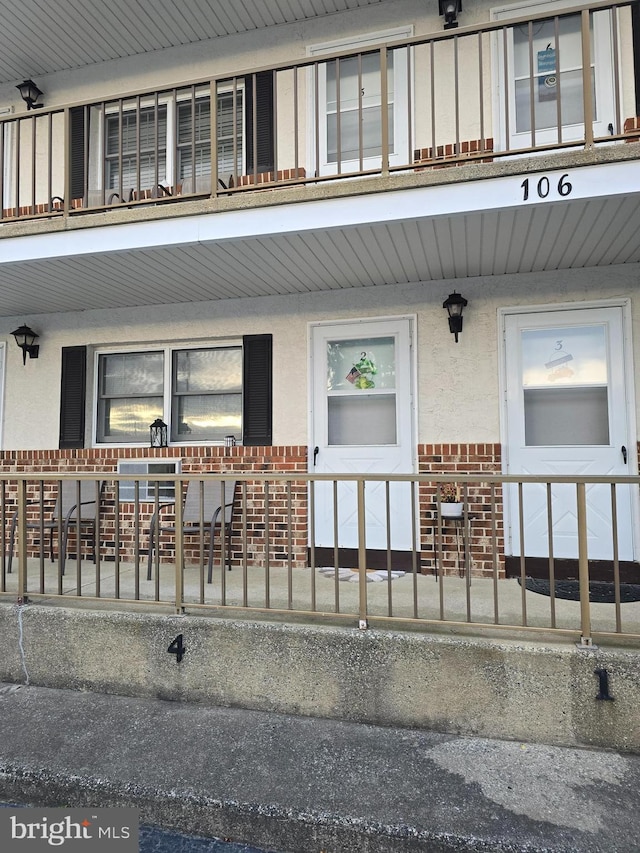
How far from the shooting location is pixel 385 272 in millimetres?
4656

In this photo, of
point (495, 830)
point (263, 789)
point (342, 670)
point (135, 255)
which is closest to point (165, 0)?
point (135, 255)

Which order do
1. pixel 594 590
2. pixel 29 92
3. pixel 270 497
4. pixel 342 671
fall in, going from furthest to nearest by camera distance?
pixel 29 92, pixel 270 497, pixel 594 590, pixel 342 671

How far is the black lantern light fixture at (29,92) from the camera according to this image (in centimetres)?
585

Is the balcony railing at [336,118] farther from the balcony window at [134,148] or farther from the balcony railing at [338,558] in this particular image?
the balcony railing at [338,558]

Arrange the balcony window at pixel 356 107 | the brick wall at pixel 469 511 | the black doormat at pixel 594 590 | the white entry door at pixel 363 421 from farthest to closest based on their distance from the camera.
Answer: the balcony window at pixel 356 107, the white entry door at pixel 363 421, the brick wall at pixel 469 511, the black doormat at pixel 594 590

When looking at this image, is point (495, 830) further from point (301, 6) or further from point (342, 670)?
point (301, 6)

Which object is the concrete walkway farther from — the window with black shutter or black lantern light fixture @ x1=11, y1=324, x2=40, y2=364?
black lantern light fixture @ x1=11, y1=324, x2=40, y2=364

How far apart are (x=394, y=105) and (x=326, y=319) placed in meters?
2.09

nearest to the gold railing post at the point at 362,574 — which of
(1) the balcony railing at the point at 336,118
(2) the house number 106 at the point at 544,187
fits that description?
(2) the house number 106 at the point at 544,187

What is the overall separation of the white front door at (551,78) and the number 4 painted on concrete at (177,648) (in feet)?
15.4

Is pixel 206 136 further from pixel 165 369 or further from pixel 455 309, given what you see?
pixel 455 309

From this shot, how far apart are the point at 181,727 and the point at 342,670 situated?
0.96 meters

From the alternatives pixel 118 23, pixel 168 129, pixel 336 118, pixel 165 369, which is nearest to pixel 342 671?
pixel 165 369

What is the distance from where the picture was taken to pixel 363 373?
17.0 feet
